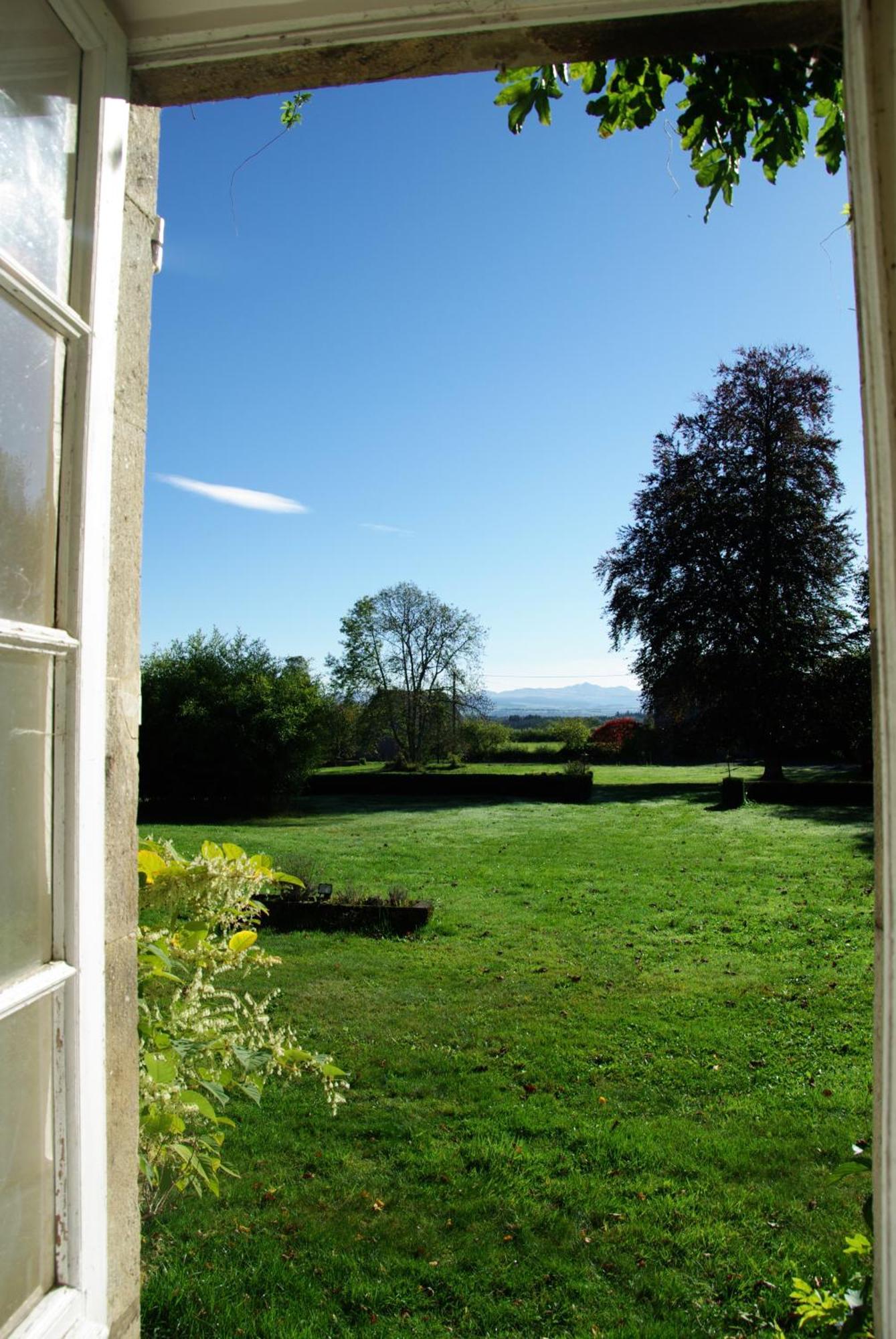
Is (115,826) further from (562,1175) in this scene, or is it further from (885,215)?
(562,1175)

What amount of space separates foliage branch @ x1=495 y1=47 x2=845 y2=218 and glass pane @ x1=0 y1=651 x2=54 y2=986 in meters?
1.75

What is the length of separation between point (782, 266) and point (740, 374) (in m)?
17.7

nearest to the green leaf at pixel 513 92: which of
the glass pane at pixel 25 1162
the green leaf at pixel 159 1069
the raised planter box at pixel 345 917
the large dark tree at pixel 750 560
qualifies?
the glass pane at pixel 25 1162

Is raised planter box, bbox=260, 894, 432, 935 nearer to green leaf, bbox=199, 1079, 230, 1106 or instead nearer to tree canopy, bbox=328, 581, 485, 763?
green leaf, bbox=199, 1079, 230, 1106

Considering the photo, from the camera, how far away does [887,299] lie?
1006 millimetres

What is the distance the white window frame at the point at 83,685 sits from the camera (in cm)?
104

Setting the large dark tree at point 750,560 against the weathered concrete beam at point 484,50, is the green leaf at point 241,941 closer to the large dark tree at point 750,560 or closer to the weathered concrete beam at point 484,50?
the weathered concrete beam at point 484,50

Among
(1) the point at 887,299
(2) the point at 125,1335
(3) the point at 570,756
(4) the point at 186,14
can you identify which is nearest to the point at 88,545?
(4) the point at 186,14

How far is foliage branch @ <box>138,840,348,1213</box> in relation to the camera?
6.31 ft

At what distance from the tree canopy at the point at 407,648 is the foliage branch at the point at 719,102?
24051mm

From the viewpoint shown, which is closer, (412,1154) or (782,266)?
(412,1154)

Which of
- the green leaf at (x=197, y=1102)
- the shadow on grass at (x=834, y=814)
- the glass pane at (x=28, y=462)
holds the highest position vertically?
the glass pane at (x=28, y=462)

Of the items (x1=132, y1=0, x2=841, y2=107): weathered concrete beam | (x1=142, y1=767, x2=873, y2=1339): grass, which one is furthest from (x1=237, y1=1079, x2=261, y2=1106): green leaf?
(x1=132, y1=0, x2=841, y2=107): weathered concrete beam

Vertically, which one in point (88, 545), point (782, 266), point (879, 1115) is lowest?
point (879, 1115)
